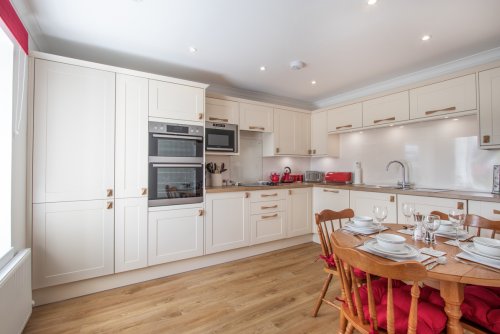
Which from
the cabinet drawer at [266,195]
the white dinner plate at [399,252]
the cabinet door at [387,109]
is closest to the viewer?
the white dinner plate at [399,252]

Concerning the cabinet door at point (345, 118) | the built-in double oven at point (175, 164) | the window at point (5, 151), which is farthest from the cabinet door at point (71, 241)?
the cabinet door at point (345, 118)

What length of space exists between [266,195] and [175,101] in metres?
1.71

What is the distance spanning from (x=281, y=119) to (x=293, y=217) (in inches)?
61.8

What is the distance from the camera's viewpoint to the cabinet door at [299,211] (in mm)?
3521

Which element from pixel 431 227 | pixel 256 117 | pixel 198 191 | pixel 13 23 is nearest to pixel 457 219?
pixel 431 227

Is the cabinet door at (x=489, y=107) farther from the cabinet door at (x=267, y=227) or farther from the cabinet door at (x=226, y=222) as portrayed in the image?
the cabinet door at (x=226, y=222)

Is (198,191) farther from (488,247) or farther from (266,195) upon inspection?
(488,247)

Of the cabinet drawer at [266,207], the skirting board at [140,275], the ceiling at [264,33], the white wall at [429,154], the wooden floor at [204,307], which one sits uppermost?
the ceiling at [264,33]

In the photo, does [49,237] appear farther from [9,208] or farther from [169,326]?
[169,326]

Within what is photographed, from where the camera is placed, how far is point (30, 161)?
1986 millimetres

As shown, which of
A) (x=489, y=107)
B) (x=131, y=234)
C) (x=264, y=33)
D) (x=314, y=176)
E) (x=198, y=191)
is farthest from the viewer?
(x=314, y=176)

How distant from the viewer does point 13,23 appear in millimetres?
1651

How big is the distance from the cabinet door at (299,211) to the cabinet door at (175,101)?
180 centimetres

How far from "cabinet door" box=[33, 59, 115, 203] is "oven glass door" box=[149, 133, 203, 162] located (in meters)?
0.40
